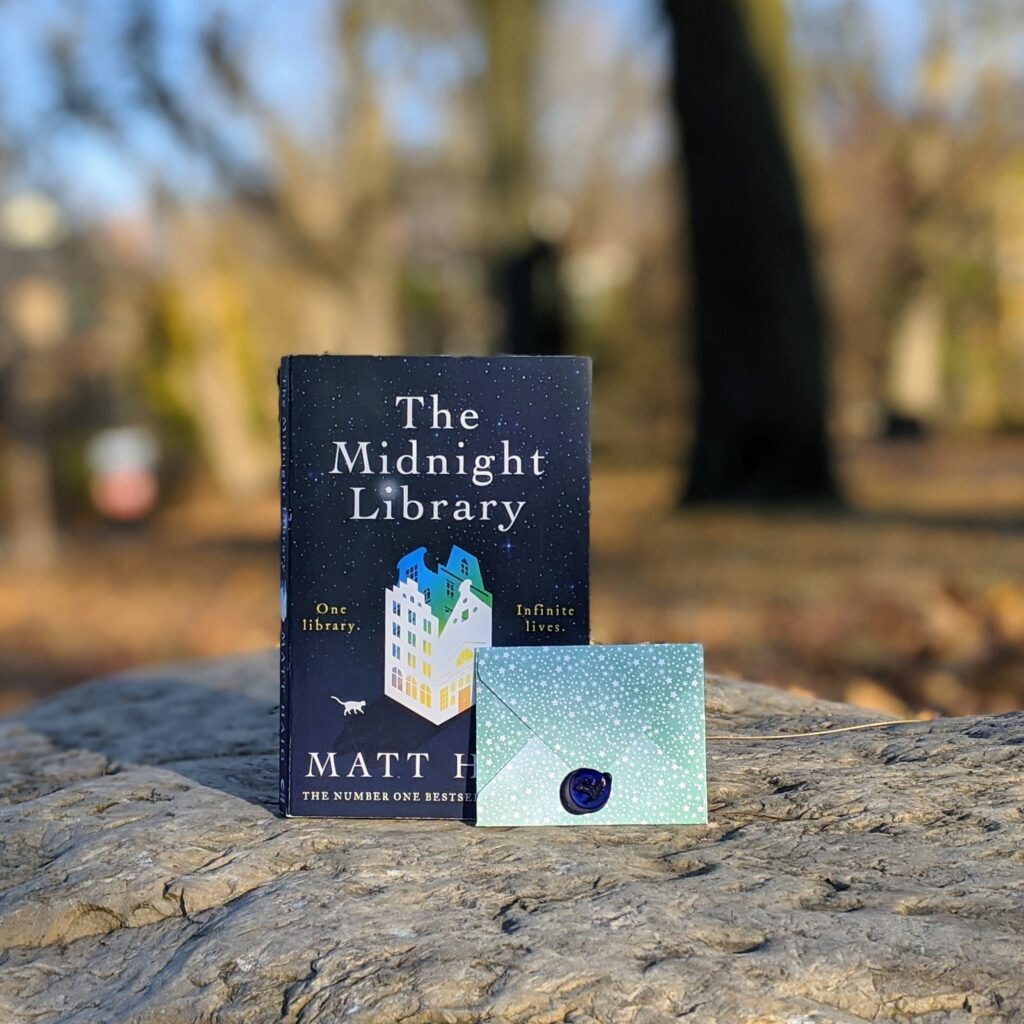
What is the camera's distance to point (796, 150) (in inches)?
367

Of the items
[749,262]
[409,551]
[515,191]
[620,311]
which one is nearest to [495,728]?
[409,551]

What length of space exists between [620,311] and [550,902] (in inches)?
1003

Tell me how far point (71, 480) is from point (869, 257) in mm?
16840

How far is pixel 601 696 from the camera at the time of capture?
2.25m

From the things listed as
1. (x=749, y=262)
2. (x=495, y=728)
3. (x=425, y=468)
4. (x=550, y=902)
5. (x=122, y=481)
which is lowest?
(x=550, y=902)

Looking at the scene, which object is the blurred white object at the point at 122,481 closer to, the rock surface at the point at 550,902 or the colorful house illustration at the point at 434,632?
the rock surface at the point at 550,902

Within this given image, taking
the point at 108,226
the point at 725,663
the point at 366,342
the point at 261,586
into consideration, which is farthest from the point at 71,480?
the point at 725,663

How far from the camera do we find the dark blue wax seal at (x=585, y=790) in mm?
2258

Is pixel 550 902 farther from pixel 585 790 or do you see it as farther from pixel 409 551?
pixel 409 551

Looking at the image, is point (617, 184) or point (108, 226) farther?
point (617, 184)

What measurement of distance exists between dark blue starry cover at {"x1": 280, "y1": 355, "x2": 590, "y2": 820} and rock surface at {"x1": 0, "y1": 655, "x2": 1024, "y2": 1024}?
0.11 m

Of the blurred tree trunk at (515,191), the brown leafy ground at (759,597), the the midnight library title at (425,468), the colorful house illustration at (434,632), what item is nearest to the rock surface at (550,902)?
the colorful house illustration at (434,632)

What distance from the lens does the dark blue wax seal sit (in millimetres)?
2258

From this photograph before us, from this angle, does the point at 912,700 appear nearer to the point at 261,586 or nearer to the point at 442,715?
the point at 442,715
